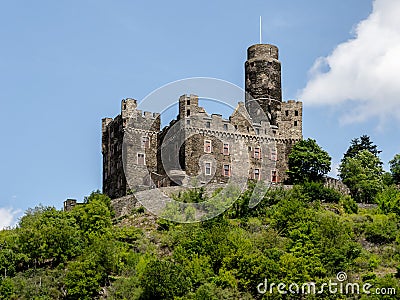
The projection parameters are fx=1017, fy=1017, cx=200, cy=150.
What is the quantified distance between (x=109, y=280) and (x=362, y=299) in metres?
15.2

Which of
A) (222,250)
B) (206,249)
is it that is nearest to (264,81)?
(206,249)

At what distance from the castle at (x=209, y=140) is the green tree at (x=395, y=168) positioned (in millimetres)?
8941

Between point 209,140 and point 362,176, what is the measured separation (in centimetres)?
1294

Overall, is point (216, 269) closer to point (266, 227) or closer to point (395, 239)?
point (266, 227)

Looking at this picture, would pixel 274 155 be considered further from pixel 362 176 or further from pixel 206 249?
pixel 206 249

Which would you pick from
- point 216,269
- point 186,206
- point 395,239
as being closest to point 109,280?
point 216,269

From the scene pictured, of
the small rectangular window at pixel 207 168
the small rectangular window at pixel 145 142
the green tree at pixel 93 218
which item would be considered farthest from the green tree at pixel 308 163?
the green tree at pixel 93 218

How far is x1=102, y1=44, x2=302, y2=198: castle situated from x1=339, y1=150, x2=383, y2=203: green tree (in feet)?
16.5

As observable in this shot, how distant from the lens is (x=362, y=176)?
77812 millimetres

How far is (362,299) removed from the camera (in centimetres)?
5425

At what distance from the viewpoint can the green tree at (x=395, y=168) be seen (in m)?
80.3

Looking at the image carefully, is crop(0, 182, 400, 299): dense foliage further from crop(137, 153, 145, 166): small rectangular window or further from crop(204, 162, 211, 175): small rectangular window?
crop(137, 153, 145, 166): small rectangular window

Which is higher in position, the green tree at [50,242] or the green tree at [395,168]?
the green tree at [395,168]

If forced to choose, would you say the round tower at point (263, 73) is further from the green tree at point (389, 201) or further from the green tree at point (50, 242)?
the green tree at point (50, 242)
